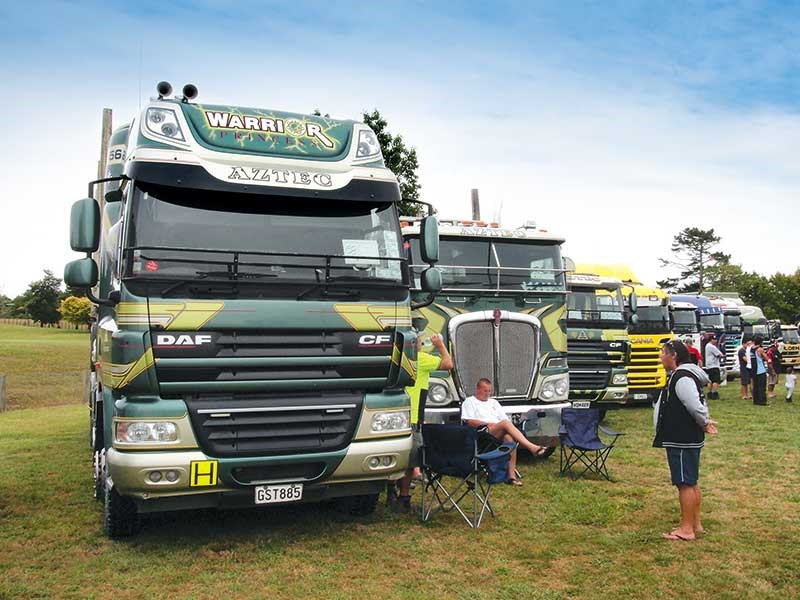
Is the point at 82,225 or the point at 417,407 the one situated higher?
the point at 82,225

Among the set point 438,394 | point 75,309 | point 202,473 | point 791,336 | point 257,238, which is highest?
point 75,309

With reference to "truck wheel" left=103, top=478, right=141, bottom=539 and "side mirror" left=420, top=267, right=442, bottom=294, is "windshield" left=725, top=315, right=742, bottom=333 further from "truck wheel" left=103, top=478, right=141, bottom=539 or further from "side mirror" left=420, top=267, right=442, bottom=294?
"truck wheel" left=103, top=478, right=141, bottom=539

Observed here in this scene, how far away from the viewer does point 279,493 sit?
6.25 metres

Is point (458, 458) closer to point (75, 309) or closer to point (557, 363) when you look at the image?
point (557, 363)

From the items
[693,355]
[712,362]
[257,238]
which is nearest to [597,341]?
[693,355]

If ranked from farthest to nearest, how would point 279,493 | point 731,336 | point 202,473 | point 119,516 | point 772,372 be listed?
point 731,336 < point 772,372 < point 119,516 < point 279,493 < point 202,473

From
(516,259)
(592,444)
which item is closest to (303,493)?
(592,444)

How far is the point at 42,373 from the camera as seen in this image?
29.6m

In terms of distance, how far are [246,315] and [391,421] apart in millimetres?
1567

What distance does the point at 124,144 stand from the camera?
874 cm

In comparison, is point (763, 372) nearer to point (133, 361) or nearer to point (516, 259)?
point (516, 259)

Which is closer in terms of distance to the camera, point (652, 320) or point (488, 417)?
point (488, 417)

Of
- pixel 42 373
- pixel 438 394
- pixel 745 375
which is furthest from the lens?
pixel 42 373

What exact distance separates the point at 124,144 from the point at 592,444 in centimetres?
657
